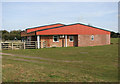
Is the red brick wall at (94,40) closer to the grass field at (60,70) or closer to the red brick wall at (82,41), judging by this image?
the red brick wall at (82,41)

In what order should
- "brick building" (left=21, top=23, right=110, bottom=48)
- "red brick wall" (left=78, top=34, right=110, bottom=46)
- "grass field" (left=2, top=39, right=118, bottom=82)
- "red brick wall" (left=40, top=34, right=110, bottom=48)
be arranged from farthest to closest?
1. "red brick wall" (left=78, top=34, right=110, bottom=46)
2. "red brick wall" (left=40, top=34, right=110, bottom=48)
3. "brick building" (left=21, top=23, right=110, bottom=48)
4. "grass field" (left=2, top=39, right=118, bottom=82)

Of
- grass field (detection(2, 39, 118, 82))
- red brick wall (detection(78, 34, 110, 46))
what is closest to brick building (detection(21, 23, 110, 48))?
red brick wall (detection(78, 34, 110, 46))

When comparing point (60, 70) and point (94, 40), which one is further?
point (94, 40)

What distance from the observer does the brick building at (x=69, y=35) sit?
91.7ft

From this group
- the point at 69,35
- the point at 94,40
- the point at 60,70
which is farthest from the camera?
the point at 94,40

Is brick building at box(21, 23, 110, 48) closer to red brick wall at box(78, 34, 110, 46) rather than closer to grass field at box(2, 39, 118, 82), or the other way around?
red brick wall at box(78, 34, 110, 46)

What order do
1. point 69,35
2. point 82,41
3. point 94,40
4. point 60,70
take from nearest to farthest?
point 60,70
point 69,35
point 82,41
point 94,40

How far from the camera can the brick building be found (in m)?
28.0

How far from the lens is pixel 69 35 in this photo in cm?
3033

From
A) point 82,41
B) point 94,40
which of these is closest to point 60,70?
point 82,41

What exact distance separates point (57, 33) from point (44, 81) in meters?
23.4

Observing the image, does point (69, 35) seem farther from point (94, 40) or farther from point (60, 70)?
point (60, 70)

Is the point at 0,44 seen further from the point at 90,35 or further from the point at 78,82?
the point at 78,82

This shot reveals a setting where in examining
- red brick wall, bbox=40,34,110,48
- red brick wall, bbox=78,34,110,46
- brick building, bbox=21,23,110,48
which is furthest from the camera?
red brick wall, bbox=78,34,110,46
